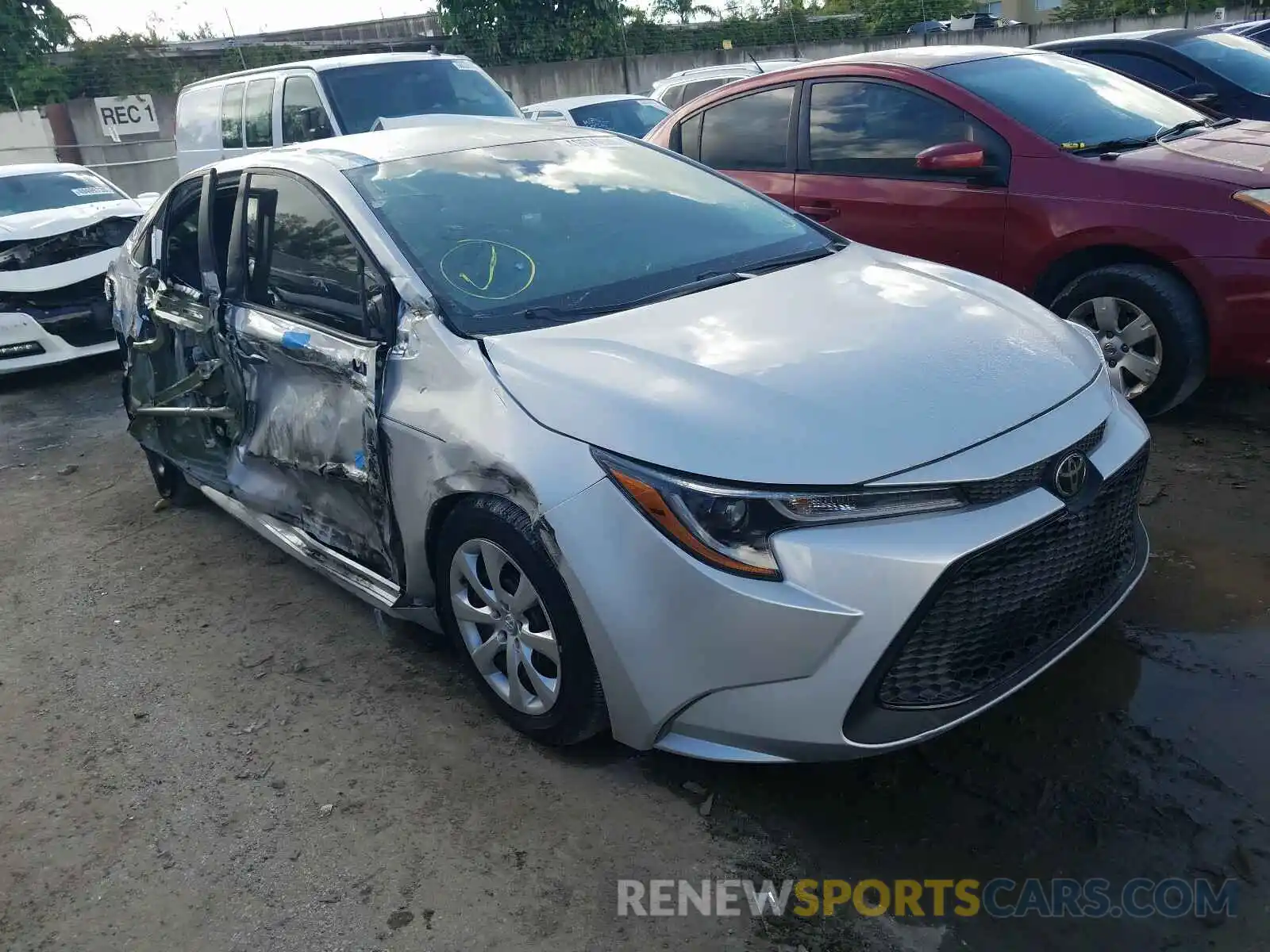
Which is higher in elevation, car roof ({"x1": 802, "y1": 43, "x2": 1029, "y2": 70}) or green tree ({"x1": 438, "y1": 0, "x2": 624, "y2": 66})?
green tree ({"x1": 438, "y1": 0, "x2": 624, "y2": 66})

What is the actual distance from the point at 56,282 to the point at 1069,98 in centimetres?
682

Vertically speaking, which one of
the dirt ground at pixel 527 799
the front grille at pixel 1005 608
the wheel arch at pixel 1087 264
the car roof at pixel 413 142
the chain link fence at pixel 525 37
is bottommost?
the dirt ground at pixel 527 799

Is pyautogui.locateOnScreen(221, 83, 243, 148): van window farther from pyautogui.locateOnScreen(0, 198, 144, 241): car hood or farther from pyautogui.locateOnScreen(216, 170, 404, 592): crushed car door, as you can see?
pyautogui.locateOnScreen(216, 170, 404, 592): crushed car door

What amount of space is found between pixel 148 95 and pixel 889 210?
1539 centimetres

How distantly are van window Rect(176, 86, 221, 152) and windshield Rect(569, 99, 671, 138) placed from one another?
12.7 feet

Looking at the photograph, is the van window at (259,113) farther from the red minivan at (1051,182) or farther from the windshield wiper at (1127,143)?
the windshield wiper at (1127,143)

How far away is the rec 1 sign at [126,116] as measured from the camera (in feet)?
53.2

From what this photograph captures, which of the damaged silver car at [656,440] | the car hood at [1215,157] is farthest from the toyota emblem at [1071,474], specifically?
the car hood at [1215,157]

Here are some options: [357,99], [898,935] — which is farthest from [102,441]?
[898,935]

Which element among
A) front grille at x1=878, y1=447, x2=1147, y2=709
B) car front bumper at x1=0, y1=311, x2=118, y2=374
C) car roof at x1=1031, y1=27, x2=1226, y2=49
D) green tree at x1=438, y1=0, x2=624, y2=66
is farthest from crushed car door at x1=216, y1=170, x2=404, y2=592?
green tree at x1=438, y1=0, x2=624, y2=66

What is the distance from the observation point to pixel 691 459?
2355 millimetres

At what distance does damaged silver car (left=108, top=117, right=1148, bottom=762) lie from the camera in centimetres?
229

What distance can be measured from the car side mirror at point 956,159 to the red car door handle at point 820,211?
641mm

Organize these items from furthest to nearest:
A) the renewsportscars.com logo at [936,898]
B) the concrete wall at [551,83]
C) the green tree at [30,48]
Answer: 1. the green tree at [30,48]
2. the concrete wall at [551,83]
3. the renewsportscars.com logo at [936,898]
